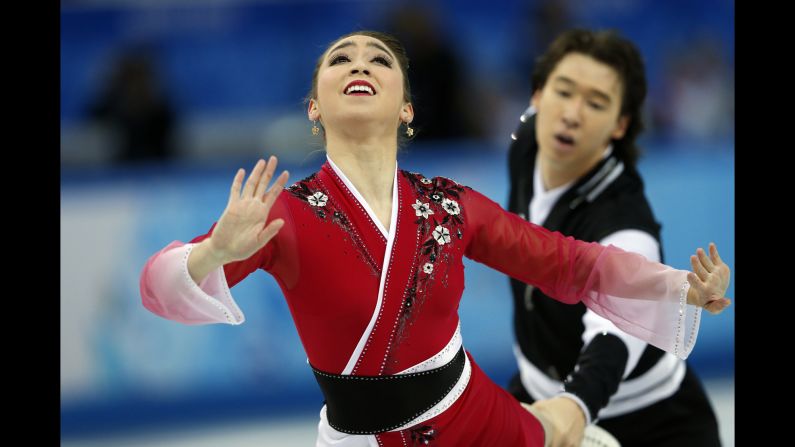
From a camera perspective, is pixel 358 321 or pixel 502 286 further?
pixel 502 286

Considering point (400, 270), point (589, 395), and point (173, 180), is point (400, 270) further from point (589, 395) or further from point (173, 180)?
point (173, 180)

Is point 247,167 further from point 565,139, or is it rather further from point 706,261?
point 706,261

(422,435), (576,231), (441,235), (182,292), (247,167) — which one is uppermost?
(247,167)

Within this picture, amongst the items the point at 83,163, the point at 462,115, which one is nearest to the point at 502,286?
the point at 462,115

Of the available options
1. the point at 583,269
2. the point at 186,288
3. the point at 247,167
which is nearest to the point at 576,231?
the point at 583,269

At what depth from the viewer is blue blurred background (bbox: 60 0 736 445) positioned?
495 centimetres

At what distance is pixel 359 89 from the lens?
230 cm

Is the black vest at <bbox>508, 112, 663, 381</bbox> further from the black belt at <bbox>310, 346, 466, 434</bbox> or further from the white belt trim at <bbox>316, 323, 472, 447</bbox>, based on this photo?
the black belt at <bbox>310, 346, 466, 434</bbox>

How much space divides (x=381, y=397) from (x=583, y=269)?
0.61 metres

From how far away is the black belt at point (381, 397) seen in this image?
2189 mm

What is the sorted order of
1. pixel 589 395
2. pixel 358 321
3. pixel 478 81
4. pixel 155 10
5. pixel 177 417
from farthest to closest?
1. pixel 155 10
2. pixel 478 81
3. pixel 177 417
4. pixel 589 395
5. pixel 358 321

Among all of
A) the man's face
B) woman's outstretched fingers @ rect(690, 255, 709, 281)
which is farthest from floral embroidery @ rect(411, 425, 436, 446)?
the man's face

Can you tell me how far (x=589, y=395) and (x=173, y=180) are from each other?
3.03m

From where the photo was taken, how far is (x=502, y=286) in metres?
5.29
